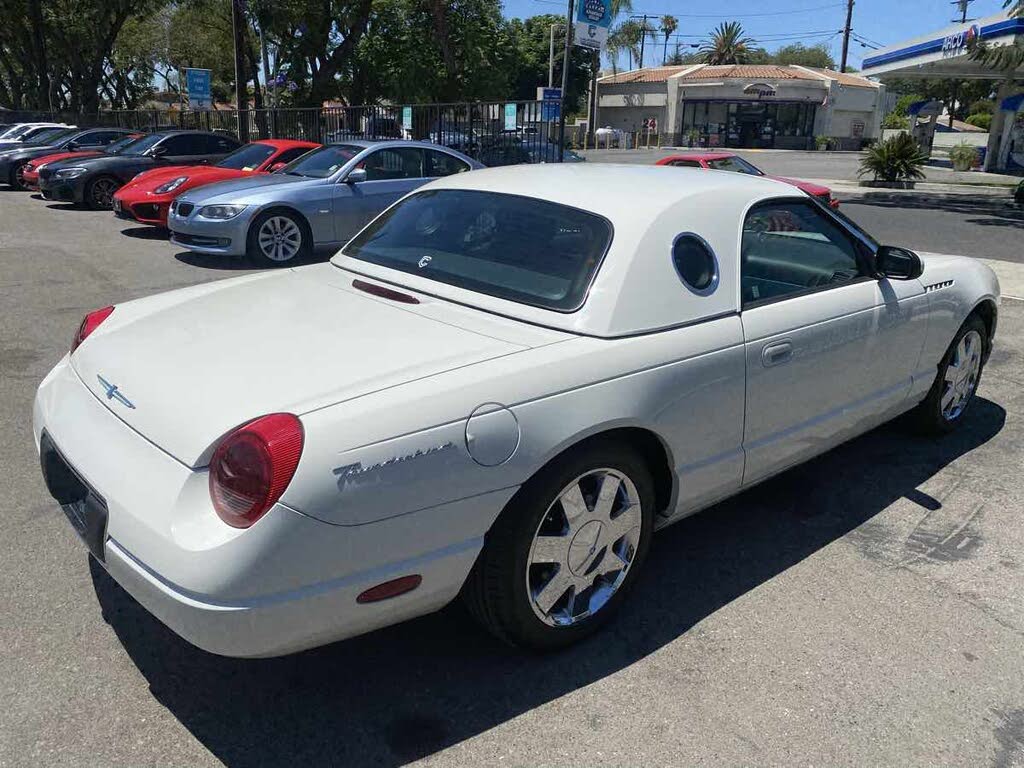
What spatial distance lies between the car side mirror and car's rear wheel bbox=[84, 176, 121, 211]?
14.9 meters

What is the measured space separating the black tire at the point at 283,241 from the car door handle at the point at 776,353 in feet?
25.4

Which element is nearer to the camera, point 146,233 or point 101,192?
point 146,233

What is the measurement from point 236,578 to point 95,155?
54.2ft

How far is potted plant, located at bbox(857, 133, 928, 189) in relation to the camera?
955 inches

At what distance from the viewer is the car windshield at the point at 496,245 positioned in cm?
312

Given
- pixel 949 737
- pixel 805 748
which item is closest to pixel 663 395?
pixel 805 748

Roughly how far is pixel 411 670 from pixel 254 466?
3.36ft

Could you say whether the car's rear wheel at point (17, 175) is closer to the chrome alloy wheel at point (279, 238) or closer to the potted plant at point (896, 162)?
the chrome alloy wheel at point (279, 238)

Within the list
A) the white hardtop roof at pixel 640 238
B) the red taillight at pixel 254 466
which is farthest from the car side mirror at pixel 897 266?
the red taillight at pixel 254 466

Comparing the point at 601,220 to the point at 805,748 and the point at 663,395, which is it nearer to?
the point at 663,395

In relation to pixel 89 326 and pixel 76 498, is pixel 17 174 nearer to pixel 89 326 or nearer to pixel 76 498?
pixel 89 326

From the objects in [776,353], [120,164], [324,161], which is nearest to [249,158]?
[324,161]

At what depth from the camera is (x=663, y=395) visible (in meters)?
2.91

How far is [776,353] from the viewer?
333cm
